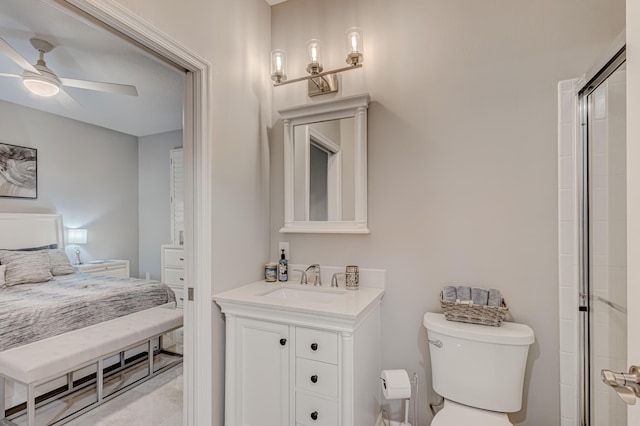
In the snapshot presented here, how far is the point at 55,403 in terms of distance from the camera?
2.19m

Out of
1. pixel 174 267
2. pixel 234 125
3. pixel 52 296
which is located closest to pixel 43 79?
pixel 52 296

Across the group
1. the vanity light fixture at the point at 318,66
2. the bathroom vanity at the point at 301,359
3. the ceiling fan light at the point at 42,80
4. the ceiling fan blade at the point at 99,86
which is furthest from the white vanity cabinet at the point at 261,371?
the ceiling fan light at the point at 42,80

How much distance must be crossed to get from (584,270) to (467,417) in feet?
2.84

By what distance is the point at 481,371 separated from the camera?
1395 millimetres

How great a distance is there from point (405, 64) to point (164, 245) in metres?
4.04

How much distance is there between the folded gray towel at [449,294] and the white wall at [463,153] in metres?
0.07

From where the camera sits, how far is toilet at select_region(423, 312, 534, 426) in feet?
4.45

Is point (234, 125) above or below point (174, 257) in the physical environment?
→ above

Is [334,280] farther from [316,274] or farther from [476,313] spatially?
[476,313]

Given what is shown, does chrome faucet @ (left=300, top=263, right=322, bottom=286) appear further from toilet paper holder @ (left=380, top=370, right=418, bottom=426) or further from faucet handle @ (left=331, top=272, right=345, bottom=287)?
toilet paper holder @ (left=380, top=370, right=418, bottom=426)

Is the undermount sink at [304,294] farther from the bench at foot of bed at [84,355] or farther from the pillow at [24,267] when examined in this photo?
the pillow at [24,267]

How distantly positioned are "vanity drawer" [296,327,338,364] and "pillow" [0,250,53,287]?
10.5ft

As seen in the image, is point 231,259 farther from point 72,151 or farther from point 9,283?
point 72,151

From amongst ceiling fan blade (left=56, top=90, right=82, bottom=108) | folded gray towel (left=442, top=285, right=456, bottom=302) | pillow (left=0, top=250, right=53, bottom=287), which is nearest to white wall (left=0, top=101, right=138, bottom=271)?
ceiling fan blade (left=56, top=90, right=82, bottom=108)
